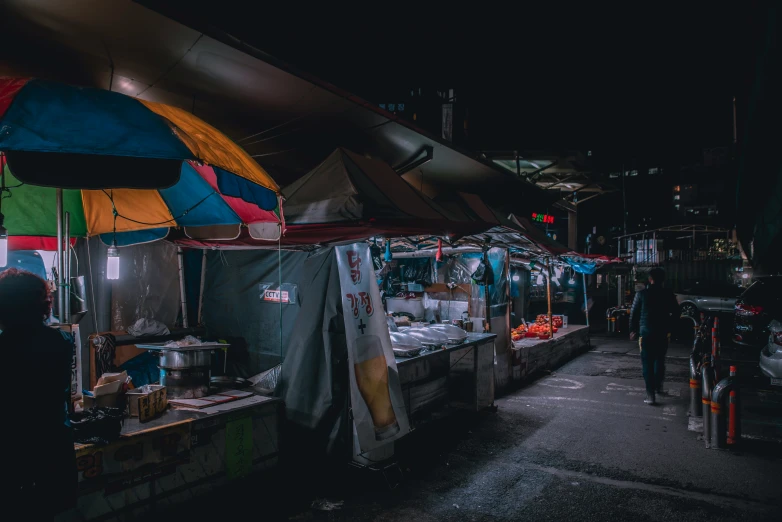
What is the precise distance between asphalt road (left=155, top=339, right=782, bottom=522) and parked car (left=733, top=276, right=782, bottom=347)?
5.36m

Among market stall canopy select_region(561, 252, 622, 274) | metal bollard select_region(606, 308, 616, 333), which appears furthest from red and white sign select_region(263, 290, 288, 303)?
metal bollard select_region(606, 308, 616, 333)

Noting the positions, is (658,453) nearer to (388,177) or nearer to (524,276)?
(388,177)

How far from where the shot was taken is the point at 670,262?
28.4m

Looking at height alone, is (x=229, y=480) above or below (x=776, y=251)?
below

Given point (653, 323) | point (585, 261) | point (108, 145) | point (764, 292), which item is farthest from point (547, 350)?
point (108, 145)

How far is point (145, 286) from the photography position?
759 cm

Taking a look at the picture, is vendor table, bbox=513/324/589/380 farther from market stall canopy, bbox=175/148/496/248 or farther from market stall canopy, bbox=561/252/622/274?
market stall canopy, bbox=175/148/496/248

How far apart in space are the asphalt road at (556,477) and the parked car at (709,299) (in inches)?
517

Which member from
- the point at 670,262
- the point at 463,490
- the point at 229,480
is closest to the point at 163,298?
the point at 229,480

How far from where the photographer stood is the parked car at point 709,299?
18.5 meters

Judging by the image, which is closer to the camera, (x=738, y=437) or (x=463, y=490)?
(x=463, y=490)

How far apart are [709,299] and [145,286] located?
2097 cm

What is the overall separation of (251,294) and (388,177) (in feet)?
10.6

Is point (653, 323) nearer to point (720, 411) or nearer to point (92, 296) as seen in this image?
point (720, 411)
